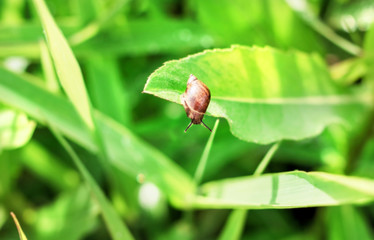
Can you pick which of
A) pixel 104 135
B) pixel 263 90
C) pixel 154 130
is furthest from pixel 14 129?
pixel 263 90

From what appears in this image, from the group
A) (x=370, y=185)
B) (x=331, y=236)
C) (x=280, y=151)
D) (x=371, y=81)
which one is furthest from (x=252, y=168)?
(x=370, y=185)

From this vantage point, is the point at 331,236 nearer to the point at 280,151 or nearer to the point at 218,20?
the point at 280,151

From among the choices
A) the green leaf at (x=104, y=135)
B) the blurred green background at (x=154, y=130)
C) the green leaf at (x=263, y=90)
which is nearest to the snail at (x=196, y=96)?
the green leaf at (x=263, y=90)

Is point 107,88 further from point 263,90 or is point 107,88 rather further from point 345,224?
point 345,224

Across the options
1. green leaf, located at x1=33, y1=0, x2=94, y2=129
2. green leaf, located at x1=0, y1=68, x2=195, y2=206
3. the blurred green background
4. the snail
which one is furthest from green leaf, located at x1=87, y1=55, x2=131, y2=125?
the snail

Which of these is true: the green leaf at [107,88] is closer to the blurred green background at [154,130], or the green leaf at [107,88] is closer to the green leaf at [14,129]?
the blurred green background at [154,130]

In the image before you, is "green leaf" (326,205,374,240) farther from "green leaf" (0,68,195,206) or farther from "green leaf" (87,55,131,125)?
"green leaf" (87,55,131,125)
